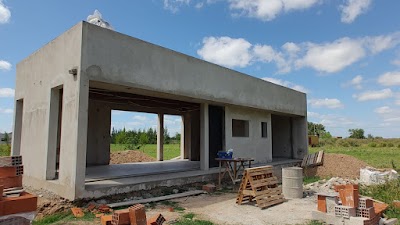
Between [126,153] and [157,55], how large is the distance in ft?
39.3

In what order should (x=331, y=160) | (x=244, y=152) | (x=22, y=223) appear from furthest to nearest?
(x=331, y=160) → (x=244, y=152) → (x=22, y=223)

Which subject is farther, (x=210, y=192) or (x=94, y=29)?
(x=210, y=192)

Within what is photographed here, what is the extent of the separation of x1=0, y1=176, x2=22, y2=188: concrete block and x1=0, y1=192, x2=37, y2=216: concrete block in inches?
20.3

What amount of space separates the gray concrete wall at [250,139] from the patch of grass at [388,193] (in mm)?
5201

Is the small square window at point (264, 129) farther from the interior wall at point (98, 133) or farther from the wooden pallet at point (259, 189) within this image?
the interior wall at point (98, 133)

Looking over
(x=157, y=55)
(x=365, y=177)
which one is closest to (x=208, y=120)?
(x=157, y=55)

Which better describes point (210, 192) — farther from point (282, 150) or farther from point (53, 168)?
point (282, 150)

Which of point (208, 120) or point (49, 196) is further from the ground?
point (208, 120)

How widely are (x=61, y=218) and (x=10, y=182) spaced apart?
261cm

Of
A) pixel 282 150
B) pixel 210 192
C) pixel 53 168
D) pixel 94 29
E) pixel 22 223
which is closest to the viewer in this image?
pixel 22 223

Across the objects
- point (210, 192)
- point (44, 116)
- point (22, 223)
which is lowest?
point (210, 192)

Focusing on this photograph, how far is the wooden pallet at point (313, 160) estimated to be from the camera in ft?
53.1

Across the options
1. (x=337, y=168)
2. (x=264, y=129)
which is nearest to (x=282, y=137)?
(x=337, y=168)

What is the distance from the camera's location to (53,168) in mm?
8180
